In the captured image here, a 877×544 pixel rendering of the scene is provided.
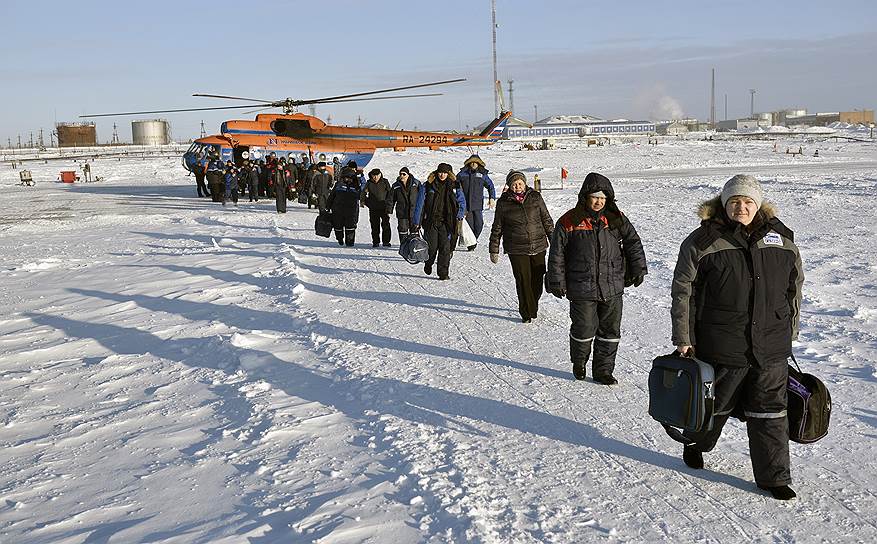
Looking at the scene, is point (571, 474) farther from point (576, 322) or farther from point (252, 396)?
point (252, 396)

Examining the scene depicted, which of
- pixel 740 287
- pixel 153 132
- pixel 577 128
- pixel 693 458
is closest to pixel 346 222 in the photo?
pixel 693 458

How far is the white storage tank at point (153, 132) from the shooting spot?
115938 mm

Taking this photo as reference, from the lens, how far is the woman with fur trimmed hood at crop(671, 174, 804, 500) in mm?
3762

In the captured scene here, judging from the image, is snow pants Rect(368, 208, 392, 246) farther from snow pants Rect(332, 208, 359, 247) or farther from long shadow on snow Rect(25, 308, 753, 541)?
long shadow on snow Rect(25, 308, 753, 541)

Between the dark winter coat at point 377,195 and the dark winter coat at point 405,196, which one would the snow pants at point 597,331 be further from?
the dark winter coat at point 377,195

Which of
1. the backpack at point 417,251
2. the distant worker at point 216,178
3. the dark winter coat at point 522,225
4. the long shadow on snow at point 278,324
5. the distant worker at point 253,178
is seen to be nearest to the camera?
the long shadow on snow at point 278,324

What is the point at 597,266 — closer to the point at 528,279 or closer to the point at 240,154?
the point at 528,279

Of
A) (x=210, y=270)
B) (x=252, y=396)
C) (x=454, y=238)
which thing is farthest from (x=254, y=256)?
(x=252, y=396)

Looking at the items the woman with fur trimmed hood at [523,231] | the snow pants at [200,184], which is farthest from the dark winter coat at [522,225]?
the snow pants at [200,184]

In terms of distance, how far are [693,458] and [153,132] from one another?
124 metres

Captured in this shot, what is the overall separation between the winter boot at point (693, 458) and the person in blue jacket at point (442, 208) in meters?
5.99

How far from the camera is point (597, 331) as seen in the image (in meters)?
5.81

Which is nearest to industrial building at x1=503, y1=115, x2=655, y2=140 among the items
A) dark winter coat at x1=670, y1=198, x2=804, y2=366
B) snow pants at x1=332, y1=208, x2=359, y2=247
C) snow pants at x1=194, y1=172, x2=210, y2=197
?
snow pants at x1=194, y1=172, x2=210, y2=197

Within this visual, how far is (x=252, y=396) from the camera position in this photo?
588cm
